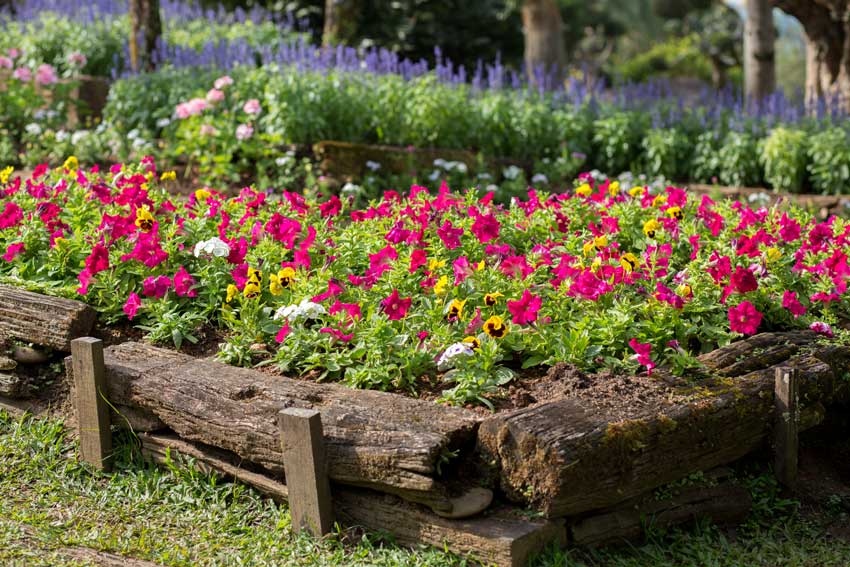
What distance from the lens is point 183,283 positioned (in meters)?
4.78

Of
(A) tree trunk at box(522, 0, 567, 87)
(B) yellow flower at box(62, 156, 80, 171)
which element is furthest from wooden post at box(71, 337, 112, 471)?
(A) tree trunk at box(522, 0, 567, 87)

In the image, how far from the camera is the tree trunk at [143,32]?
10.3 metres

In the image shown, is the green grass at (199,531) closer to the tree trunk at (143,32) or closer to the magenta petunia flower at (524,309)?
the magenta petunia flower at (524,309)

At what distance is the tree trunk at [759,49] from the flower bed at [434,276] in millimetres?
5496

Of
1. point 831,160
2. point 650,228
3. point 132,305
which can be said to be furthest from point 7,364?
point 831,160

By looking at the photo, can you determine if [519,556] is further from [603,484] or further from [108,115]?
[108,115]

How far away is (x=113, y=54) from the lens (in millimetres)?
10961

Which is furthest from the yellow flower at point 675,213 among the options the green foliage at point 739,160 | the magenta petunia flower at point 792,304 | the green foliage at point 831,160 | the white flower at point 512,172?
the green foliage at point 739,160

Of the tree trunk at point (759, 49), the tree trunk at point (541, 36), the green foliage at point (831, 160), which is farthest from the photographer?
the tree trunk at point (541, 36)

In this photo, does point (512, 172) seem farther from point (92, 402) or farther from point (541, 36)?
point (541, 36)

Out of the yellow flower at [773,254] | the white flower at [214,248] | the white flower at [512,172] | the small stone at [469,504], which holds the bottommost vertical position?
the small stone at [469,504]

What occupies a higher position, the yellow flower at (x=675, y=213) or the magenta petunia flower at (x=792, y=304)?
the yellow flower at (x=675, y=213)

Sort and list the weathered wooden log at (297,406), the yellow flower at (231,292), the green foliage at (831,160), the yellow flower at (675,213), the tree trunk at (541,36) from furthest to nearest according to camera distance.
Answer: the tree trunk at (541,36) < the green foliage at (831,160) < the yellow flower at (675,213) < the yellow flower at (231,292) < the weathered wooden log at (297,406)

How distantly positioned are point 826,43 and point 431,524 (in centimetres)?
882
